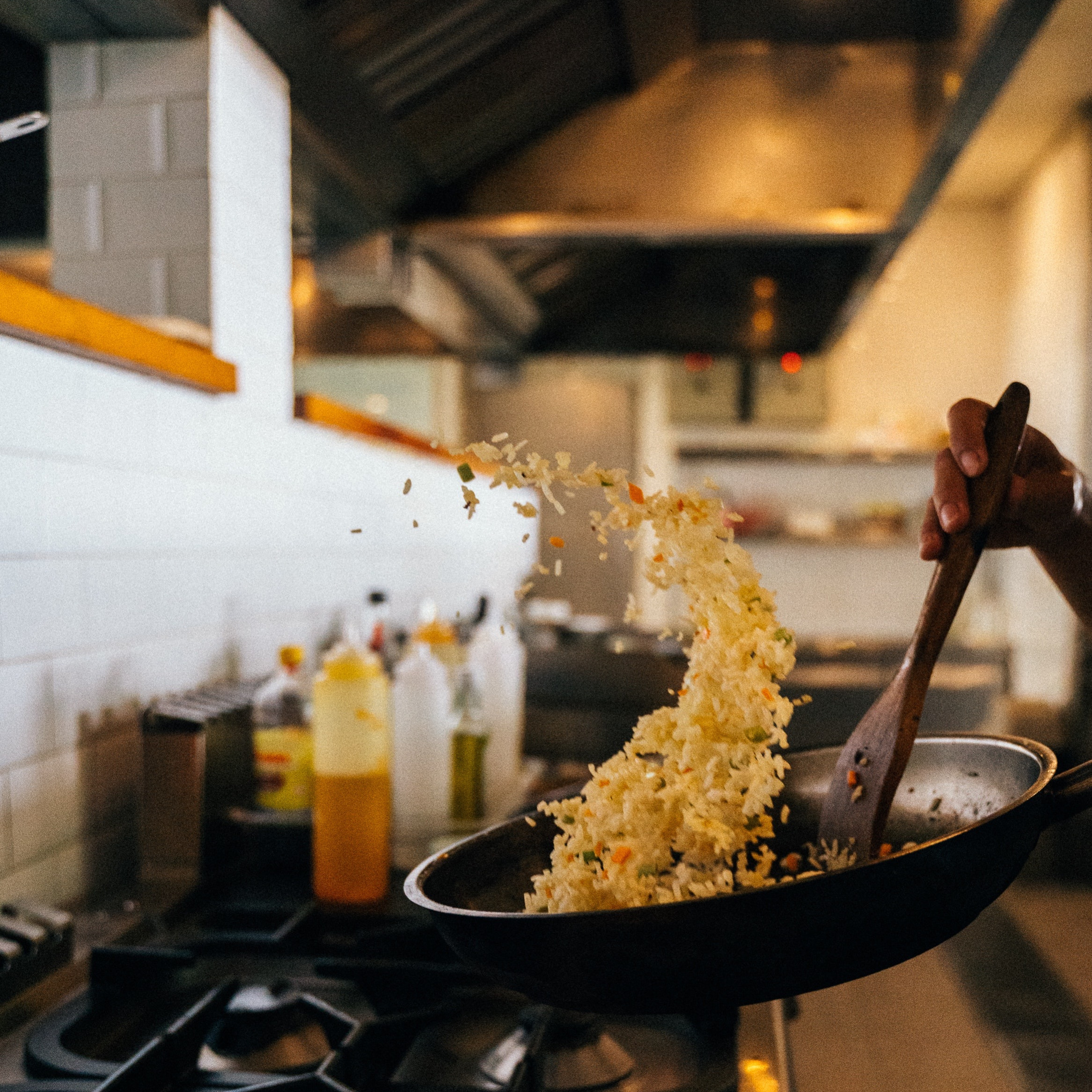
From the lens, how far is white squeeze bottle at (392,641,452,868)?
1264 millimetres

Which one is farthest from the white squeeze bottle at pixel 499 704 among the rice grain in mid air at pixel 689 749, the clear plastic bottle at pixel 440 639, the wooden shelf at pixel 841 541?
the wooden shelf at pixel 841 541

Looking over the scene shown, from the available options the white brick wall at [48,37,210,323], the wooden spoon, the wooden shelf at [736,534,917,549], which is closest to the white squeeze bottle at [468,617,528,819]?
the white brick wall at [48,37,210,323]

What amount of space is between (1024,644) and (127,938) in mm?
4753

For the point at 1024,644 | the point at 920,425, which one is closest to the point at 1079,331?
the point at 920,425

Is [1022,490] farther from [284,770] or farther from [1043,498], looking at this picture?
[284,770]

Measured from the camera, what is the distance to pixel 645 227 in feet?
7.46

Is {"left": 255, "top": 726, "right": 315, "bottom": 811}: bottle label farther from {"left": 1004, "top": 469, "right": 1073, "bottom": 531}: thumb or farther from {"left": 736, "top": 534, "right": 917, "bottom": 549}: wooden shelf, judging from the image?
{"left": 736, "top": 534, "right": 917, "bottom": 549}: wooden shelf

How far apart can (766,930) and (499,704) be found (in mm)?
1006

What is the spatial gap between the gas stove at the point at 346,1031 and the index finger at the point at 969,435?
0.46m

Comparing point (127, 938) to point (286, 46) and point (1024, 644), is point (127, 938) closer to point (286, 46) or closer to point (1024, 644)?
point (286, 46)

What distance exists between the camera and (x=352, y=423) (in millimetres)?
1869

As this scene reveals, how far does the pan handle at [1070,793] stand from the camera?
1.87ft

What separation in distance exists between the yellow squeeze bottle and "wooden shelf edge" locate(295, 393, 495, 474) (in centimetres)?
38

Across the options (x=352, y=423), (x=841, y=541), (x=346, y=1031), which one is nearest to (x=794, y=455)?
(x=841, y=541)
